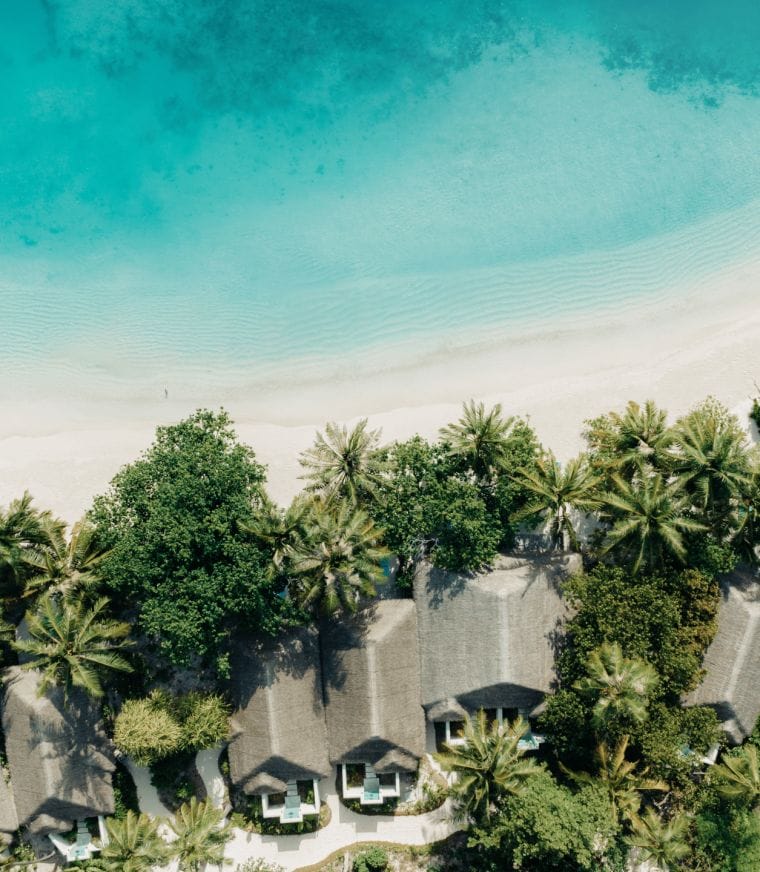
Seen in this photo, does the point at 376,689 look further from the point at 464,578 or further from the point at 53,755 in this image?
the point at 53,755

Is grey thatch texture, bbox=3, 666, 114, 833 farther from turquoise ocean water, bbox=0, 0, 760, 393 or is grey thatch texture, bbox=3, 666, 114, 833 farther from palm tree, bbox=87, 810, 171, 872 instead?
turquoise ocean water, bbox=0, 0, 760, 393

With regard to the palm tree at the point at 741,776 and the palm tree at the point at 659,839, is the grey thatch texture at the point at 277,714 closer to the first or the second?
the palm tree at the point at 659,839

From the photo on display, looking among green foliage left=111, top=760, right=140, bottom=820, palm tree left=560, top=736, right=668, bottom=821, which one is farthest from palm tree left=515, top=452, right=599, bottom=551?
Result: green foliage left=111, top=760, right=140, bottom=820

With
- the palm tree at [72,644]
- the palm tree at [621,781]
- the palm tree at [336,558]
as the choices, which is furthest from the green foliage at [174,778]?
the palm tree at [621,781]

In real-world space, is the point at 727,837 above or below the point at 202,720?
below

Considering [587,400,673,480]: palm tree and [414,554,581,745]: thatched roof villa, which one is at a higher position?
[587,400,673,480]: palm tree

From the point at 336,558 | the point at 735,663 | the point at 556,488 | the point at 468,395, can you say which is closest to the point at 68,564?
the point at 336,558

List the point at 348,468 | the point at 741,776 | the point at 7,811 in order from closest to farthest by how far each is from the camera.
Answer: the point at 741,776 → the point at 348,468 → the point at 7,811
